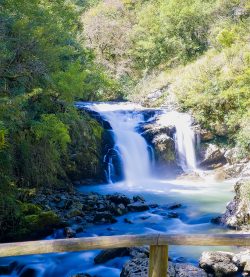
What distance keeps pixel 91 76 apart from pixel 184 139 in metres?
5.02

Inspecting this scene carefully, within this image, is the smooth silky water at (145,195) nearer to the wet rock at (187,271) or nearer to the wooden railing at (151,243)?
the wet rock at (187,271)

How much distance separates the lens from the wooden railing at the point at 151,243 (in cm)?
245

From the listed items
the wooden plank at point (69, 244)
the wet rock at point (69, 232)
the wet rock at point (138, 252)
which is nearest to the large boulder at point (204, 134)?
the wet rock at point (69, 232)

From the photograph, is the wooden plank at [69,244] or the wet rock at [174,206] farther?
the wet rock at [174,206]

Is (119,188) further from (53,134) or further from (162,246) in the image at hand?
(162,246)

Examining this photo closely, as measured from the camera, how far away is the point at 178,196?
41.6 feet

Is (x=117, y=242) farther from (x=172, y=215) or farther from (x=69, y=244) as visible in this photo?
(x=172, y=215)

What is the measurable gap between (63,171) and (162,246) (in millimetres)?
10130

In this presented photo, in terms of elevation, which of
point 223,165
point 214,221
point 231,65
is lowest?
point 214,221

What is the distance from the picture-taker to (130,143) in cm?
1666

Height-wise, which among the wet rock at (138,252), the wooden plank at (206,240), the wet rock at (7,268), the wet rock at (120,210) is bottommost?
the wet rock at (7,268)

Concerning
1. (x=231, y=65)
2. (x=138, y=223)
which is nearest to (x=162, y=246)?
(x=138, y=223)

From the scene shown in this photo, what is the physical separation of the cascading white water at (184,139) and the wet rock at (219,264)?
1023cm

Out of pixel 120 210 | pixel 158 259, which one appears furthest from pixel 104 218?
pixel 158 259
